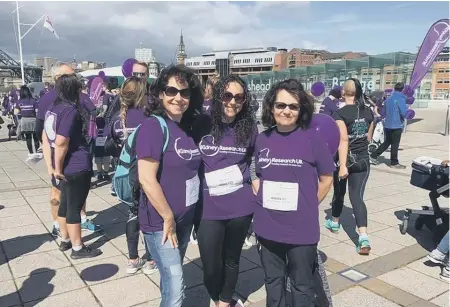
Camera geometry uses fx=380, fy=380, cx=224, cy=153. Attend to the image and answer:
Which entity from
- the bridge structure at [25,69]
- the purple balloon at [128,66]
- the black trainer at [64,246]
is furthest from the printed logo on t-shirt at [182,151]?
the bridge structure at [25,69]

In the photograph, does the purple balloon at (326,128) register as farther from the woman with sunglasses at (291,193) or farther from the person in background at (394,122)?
the person in background at (394,122)

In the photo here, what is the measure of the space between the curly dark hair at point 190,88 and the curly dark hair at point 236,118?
0.14 metres

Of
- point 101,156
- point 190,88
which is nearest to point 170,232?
point 190,88

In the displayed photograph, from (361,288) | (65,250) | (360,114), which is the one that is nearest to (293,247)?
(361,288)

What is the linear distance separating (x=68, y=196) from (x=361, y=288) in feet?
9.67

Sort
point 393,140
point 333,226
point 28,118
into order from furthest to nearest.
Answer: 1. point 28,118
2. point 393,140
3. point 333,226

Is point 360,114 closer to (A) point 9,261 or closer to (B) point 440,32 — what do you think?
(A) point 9,261

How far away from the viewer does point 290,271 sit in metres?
2.43

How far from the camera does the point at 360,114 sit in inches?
167

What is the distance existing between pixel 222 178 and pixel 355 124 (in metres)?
2.27

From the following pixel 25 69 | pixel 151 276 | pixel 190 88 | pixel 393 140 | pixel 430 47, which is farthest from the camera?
pixel 25 69

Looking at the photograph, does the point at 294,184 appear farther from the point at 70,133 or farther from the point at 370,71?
the point at 370,71

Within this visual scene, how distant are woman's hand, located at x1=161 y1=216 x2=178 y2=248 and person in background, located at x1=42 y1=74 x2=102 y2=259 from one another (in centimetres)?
190

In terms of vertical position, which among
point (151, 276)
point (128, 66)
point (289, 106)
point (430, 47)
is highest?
point (430, 47)
